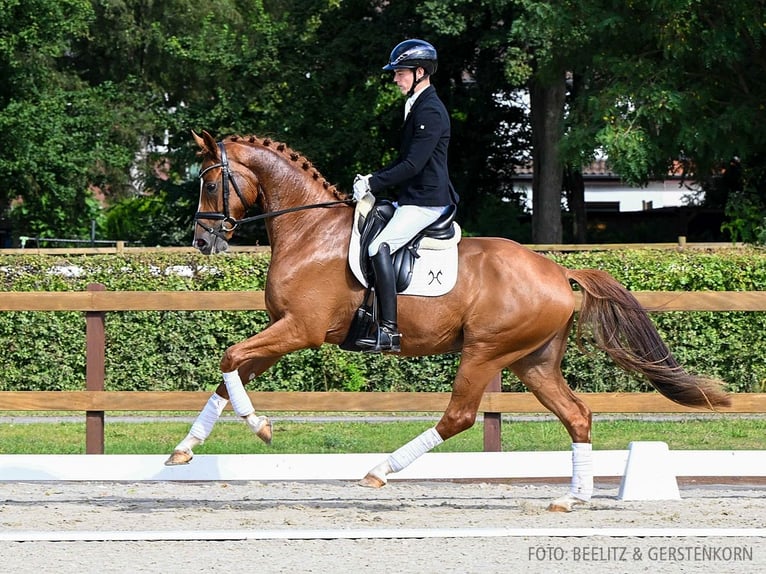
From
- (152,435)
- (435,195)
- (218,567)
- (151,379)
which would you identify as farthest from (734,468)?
(151,379)

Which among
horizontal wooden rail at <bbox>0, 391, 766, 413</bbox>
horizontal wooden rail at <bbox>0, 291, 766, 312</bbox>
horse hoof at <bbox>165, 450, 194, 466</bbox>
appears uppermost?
horizontal wooden rail at <bbox>0, 291, 766, 312</bbox>

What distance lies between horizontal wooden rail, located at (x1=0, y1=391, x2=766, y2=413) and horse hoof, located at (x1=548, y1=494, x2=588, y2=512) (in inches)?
61.5

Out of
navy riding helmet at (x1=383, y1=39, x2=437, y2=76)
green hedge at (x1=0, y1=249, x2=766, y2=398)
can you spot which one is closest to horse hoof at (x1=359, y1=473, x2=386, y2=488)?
navy riding helmet at (x1=383, y1=39, x2=437, y2=76)

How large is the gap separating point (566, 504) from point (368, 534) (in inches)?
64.3

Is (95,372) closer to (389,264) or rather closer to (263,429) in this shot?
(263,429)

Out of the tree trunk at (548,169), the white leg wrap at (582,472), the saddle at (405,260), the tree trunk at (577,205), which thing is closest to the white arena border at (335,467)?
the white leg wrap at (582,472)

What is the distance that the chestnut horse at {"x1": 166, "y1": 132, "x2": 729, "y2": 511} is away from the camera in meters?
7.70

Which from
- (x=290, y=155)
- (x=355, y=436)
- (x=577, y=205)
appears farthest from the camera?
(x=577, y=205)

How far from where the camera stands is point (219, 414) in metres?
7.79

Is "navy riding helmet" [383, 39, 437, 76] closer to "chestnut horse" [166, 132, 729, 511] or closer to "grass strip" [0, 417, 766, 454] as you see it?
"chestnut horse" [166, 132, 729, 511]

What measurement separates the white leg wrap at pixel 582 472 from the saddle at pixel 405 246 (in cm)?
156

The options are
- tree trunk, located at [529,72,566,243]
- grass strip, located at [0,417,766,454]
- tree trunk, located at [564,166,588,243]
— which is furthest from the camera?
tree trunk, located at [564,166,588,243]

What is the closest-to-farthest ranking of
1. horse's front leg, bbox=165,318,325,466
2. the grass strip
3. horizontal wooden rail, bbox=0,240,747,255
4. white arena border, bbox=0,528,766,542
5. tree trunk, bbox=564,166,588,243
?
white arena border, bbox=0,528,766,542 < horse's front leg, bbox=165,318,325,466 < the grass strip < horizontal wooden rail, bbox=0,240,747,255 < tree trunk, bbox=564,166,588,243

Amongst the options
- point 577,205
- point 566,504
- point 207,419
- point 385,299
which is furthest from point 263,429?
point 577,205
